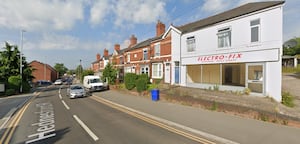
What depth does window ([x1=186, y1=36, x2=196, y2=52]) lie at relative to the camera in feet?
59.5

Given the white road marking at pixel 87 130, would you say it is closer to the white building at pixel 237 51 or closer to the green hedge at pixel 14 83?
the white building at pixel 237 51

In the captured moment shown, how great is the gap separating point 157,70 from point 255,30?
14.3 metres

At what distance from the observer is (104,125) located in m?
8.03

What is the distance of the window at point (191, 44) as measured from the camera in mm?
18145

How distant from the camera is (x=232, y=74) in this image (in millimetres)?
16156

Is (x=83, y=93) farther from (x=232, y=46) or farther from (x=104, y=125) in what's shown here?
(x=232, y=46)

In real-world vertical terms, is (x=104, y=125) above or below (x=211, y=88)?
below

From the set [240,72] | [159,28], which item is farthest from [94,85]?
[240,72]

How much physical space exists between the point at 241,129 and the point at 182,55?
13.0 m

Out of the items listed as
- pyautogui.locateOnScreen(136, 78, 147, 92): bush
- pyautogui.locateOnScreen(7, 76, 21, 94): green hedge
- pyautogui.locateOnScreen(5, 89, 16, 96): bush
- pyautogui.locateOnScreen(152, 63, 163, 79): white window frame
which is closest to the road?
pyautogui.locateOnScreen(136, 78, 147, 92): bush

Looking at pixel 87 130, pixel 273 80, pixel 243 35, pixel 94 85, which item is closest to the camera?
pixel 87 130

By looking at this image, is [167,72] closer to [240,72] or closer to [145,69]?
[145,69]

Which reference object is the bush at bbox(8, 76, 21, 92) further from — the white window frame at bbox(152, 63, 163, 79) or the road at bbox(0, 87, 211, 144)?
the road at bbox(0, 87, 211, 144)

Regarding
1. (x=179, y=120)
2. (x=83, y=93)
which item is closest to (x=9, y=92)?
(x=83, y=93)
